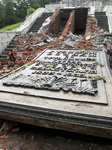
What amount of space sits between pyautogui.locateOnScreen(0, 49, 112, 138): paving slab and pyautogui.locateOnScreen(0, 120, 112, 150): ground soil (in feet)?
1.21

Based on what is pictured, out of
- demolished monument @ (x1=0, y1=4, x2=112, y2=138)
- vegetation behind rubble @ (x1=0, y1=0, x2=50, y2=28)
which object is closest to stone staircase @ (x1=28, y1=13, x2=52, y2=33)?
demolished monument @ (x1=0, y1=4, x2=112, y2=138)

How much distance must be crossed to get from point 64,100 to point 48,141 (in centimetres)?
83

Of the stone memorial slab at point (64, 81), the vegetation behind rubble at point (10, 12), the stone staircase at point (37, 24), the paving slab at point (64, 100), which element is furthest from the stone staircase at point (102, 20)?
the vegetation behind rubble at point (10, 12)

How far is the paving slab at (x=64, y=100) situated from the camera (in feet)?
6.95

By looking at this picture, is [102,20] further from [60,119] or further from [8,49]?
[60,119]

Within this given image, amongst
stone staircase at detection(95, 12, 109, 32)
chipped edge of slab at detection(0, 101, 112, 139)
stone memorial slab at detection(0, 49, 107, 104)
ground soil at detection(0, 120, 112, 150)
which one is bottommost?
ground soil at detection(0, 120, 112, 150)

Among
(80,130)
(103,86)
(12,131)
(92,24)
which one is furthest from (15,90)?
(92,24)

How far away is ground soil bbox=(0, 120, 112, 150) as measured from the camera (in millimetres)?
2328

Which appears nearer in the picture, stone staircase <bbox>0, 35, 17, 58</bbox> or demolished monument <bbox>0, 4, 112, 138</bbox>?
demolished monument <bbox>0, 4, 112, 138</bbox>

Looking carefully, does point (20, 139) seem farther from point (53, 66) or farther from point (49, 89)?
point (53, 66)

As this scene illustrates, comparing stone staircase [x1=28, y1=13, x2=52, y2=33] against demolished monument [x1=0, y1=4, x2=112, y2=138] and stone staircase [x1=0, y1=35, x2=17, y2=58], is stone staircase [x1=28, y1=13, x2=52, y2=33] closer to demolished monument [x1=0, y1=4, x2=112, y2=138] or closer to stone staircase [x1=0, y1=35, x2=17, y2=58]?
stone staircase [x1=0, y1=35, x2=17, y2=58]

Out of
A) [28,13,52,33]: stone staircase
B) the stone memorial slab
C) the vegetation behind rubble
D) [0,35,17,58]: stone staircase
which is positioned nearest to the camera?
the stone memorial slab

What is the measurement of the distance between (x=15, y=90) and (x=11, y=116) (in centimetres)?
62

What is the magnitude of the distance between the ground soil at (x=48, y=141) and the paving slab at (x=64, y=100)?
0.37 m
